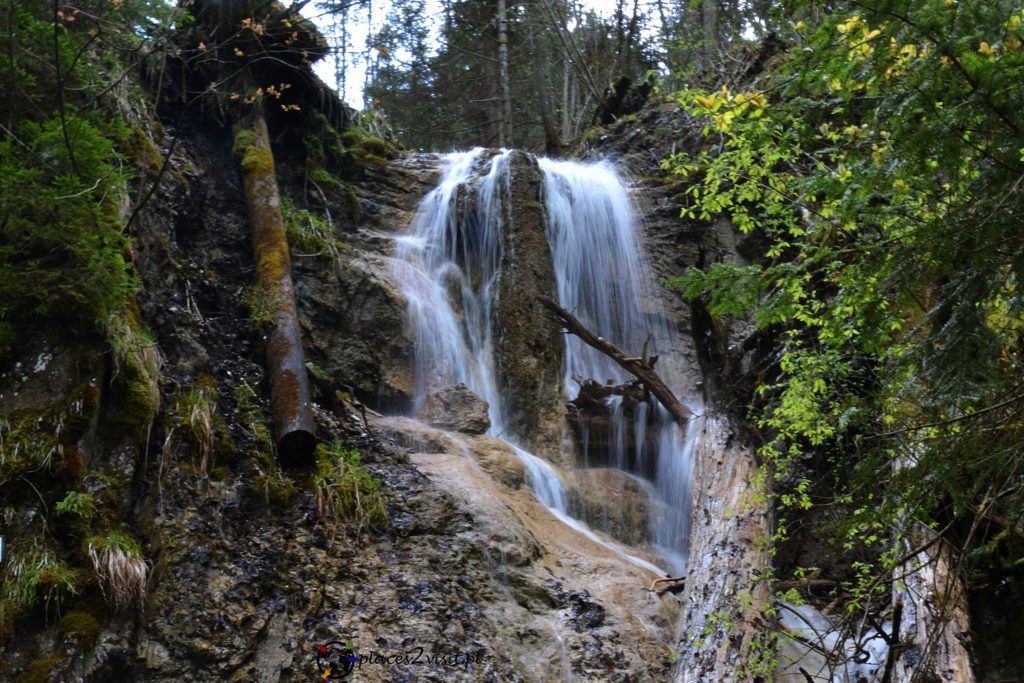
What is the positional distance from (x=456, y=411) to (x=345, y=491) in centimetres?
263

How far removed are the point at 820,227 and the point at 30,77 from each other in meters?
5.69

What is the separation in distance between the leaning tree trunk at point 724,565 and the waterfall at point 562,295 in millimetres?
1848

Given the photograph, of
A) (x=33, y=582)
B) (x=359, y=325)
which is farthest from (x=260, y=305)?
(x=33, y=582)

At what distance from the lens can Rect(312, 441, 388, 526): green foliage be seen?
558 centimetres

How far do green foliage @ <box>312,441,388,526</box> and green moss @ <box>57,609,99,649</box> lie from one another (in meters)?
1.70

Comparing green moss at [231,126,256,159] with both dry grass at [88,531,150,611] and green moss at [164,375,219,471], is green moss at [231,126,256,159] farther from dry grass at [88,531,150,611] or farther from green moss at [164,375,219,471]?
dry grass at [88,531,150,611]

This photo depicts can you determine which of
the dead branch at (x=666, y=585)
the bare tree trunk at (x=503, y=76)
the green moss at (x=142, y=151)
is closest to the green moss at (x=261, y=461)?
the green moss at (x=142, y=151)

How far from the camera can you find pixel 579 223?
12.1 metres

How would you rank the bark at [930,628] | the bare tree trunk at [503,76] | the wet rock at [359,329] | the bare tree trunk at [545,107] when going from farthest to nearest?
the bare tree trunk at [503,76] → the bare tree trunk at [545,107] → the wet rock at [359,329] → the bark at [930,628]

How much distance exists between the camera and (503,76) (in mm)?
17531

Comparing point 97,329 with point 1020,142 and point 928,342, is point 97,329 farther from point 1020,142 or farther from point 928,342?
point 1020,142

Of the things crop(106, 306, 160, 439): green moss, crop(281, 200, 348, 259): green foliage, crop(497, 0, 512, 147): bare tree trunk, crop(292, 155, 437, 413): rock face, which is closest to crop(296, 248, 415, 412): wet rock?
crop(292, 155, 437, 413): rock face

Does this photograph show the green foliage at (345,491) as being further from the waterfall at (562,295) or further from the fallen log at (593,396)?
the fallen log at (593,396)

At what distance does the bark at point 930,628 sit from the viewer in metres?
4.42
